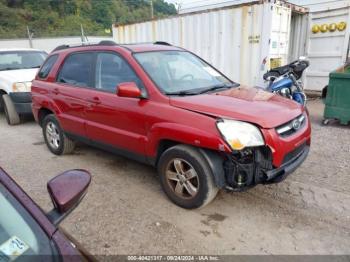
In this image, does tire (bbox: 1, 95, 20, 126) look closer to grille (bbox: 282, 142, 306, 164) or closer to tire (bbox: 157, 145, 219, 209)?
tire (bbox: 157, 145, 219, 209)

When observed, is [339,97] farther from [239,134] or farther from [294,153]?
[239,134]

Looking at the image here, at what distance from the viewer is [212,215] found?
3.25 m

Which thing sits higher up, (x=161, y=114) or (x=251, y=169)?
(x=161, y=114)

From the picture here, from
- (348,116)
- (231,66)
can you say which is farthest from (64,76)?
(348,116)

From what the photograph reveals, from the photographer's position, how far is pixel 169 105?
3.26 meters

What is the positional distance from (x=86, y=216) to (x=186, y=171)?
117cm

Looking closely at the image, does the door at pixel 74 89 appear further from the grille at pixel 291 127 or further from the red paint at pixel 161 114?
the grille at pixel 291 127

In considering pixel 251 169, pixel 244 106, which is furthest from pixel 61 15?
pixel 251 169

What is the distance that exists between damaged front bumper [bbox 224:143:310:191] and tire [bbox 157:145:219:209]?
0.63 feet

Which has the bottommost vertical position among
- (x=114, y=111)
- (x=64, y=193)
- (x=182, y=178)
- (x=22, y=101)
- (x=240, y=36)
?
(x=182, y=178)

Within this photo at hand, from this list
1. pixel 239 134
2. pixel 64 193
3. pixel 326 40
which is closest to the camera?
pixel 64 193

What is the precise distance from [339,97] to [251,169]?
405 centimetres

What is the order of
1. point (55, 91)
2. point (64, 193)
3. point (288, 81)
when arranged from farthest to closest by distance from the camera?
point (288, 81) → point (55, 91) → point (64, 193)

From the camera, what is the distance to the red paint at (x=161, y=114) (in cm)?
292
